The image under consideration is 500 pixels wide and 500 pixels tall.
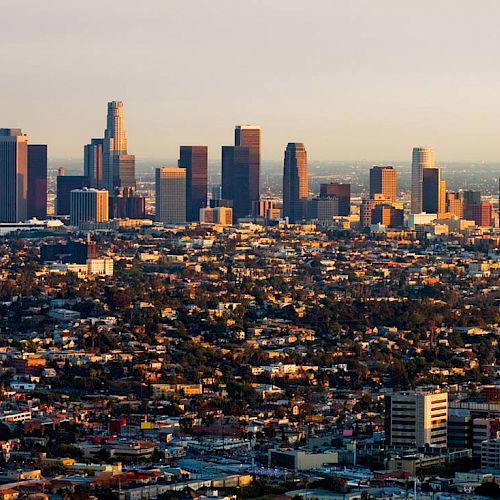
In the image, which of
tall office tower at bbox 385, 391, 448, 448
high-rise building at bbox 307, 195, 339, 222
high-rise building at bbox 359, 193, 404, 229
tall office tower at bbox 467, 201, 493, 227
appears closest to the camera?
tall office tower at bbox 385, 391, 448, 448

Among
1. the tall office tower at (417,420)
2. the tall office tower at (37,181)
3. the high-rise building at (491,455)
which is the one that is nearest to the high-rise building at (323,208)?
the tall office tower at (37,181)

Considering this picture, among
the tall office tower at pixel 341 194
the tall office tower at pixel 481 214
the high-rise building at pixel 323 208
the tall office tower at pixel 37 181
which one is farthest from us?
the tall office tower at pixel 341 194

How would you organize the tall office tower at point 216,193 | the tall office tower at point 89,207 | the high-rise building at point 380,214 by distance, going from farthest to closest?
the tall office tower at point 216,193, the tall office tower at point 89,207, the high-rise building at point 380,214

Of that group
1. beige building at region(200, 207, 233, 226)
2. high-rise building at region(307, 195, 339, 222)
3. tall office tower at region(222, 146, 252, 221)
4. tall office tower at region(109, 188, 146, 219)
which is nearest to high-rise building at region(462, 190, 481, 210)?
high-rise building at region(307, 195, 339, 222)

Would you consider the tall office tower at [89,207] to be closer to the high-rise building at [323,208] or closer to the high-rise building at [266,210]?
the high-rise building at [266,210]

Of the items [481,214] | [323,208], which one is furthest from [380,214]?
[481,214]

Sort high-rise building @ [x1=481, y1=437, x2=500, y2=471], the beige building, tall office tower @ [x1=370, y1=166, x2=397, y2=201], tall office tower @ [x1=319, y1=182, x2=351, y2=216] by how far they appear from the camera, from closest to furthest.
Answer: high-rise building @ [x1=481, y1=437, x2=500, y2=471]
the beige building
tall office tower @ [x1=319, y1=182, x2=351, y2=216]
tall office tower @ [x1=370, y1=166, x2=397, y2=201]

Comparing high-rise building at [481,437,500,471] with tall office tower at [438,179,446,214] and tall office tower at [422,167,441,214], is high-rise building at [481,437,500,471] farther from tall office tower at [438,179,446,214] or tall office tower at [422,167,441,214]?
tall office tower at [422,167,441,214]

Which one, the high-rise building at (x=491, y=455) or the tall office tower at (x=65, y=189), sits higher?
the tall office tower at (x=65, y=189)
